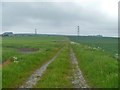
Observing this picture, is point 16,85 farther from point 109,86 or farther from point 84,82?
point 109,86

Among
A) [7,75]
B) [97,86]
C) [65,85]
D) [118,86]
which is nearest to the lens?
[118,86]

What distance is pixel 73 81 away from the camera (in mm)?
26406

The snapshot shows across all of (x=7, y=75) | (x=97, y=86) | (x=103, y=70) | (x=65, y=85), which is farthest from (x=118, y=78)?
(x=7, y=75)

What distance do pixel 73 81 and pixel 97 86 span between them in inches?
172

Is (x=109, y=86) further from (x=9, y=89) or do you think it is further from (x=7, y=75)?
(x=7, y=75)

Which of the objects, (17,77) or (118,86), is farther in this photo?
(17,77)

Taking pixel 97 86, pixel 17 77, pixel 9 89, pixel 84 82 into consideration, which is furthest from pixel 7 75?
pixel 97 86

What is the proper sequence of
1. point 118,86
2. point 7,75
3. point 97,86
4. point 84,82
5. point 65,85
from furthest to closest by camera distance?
Answer: point 7,75 < point 84,82 < point 65,85 < point 97,86 < point 118,86

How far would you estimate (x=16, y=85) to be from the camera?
24.8m

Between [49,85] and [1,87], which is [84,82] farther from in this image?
[1,87]

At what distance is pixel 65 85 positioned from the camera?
23.8m

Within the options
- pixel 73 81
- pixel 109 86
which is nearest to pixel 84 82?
pixel 73 81

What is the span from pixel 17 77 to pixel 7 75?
1.10 metres

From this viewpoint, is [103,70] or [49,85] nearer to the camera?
[49,85]
